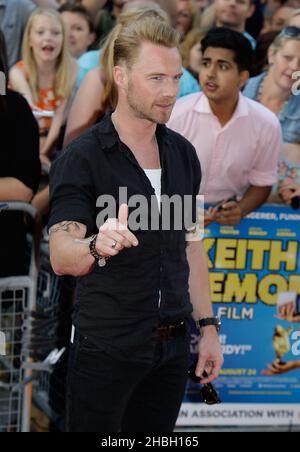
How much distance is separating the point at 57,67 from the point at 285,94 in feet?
5.19

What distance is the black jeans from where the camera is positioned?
3.15m

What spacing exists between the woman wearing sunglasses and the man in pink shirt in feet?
0.61

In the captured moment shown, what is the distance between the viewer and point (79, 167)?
304 centimetres

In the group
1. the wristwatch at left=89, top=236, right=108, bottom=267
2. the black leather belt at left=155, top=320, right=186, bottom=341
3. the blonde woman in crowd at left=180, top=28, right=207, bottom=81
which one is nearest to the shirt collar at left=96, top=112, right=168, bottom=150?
the wristwatch at left=89, top=236, right=108, bottom=267

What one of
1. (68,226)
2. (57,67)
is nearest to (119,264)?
(68,226)

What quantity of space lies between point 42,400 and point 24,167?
1670 mm

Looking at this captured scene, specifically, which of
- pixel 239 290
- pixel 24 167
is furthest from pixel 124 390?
pixel 239 290

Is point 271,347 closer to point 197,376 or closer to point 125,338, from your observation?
point 197,376

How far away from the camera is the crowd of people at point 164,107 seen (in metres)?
3.95

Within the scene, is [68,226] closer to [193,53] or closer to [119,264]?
[119,264]

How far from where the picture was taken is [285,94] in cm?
516

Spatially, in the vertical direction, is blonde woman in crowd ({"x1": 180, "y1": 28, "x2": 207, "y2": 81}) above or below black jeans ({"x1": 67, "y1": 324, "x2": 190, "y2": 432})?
above

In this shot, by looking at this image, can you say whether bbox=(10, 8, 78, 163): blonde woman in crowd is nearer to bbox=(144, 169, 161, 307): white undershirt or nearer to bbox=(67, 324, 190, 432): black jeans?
bbox=(144, 169, 161, 307): white undershirt

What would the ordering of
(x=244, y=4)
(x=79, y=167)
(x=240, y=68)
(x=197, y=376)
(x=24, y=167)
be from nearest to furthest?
(x=79, y=167)
(x=197, y=376)
(x=24, y=167)
(x=240, y=68)
(x=244, y=4)
